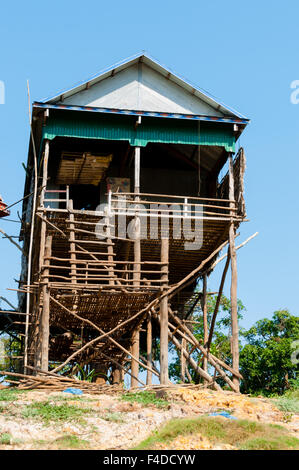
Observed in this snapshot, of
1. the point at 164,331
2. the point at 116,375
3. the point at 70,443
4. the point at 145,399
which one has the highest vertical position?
the point at 164,331

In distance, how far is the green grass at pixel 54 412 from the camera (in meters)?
15.9

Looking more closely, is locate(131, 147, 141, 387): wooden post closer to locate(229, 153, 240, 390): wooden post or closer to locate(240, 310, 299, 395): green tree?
locate(229, 153, 240, 390): wooden post

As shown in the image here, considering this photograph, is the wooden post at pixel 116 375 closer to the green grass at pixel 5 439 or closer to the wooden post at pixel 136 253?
the wooden post at pixel 136 253

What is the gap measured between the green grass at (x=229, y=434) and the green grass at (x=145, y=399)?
3276mm

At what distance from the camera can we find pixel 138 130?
25422 millimetres

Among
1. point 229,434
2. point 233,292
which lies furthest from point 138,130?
point 229,434

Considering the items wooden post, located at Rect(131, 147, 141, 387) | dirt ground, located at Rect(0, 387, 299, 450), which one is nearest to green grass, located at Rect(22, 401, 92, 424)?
dirt ground, located at Rect(0, 387, 299, 450)

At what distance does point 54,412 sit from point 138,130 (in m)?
11.9

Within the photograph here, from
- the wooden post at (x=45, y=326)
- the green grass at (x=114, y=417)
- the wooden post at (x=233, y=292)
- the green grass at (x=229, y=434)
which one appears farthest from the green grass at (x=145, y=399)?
the wooden post at (x=233, y=292)

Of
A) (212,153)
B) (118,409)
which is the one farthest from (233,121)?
(118,409)

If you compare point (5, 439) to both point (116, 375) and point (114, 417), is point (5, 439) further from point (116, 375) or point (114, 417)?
point (116, 375)

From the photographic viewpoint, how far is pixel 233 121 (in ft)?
84.0

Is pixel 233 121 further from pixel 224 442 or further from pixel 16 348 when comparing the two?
pixel 16 348
